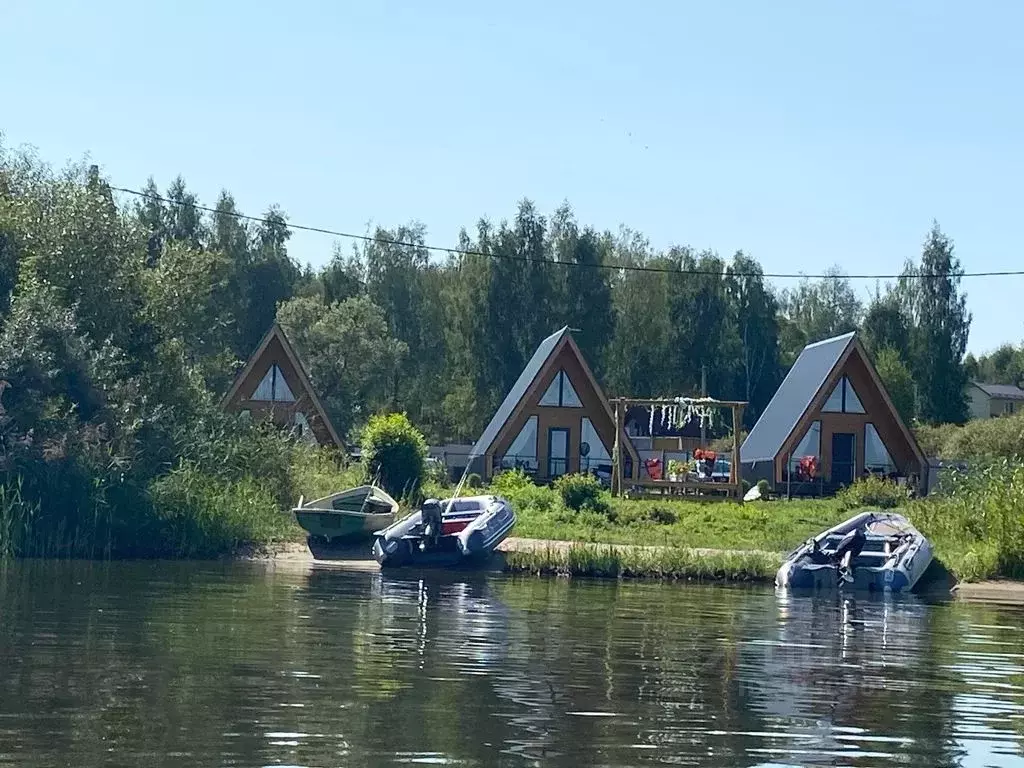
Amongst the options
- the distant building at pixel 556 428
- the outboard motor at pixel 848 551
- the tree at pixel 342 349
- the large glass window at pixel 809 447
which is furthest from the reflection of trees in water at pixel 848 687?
the tree at pixel 342 349

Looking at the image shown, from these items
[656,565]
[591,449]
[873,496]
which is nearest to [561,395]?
[591,449]

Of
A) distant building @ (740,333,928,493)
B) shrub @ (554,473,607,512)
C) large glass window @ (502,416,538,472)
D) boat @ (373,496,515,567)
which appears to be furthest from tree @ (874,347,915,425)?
boat @ (373,496,515,567)

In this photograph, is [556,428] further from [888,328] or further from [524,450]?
[888,328]

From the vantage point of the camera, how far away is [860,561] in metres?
27.4

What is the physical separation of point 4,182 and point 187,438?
8.27 metres

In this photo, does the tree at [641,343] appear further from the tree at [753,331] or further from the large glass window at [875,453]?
the large glass window at [875,453]

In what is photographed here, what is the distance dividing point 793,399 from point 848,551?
1012 inches

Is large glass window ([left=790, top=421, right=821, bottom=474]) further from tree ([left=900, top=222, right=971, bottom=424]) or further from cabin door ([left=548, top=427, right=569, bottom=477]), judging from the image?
tree ([left=900, top=222, right=971, bottom=424])

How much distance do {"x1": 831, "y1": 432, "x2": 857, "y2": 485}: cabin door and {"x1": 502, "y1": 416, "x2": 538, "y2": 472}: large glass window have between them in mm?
9393

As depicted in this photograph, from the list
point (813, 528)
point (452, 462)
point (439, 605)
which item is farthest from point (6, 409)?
point (452, 462)

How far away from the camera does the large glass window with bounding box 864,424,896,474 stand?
50844 mm

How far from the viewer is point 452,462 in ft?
204

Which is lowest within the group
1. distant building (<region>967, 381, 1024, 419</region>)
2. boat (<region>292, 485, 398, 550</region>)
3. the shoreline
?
the shoreline

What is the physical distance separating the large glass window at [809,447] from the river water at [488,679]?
27.3 m
